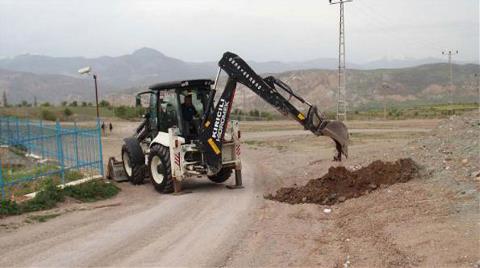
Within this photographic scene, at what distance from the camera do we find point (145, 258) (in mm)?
7891

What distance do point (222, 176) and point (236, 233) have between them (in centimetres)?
548

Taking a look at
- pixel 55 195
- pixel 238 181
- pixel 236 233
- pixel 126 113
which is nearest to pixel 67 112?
pixel 126 113

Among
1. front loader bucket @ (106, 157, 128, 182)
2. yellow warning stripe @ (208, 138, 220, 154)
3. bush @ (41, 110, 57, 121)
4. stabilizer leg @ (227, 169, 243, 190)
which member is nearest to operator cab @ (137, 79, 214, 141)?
yellow warning stripe @ (208, 138, 220, 154)

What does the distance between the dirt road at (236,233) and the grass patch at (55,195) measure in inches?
11.8

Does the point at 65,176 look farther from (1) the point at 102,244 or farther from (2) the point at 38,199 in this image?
(1) the point at 102,244

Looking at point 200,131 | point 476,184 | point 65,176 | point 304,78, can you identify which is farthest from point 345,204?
point 304,78

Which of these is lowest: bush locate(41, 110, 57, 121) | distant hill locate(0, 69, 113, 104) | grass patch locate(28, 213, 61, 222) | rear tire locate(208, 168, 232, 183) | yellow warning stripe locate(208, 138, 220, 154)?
grass patch locate(28, 213, 61, 222)

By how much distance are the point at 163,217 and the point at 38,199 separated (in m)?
2.99

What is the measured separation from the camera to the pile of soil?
1088cm

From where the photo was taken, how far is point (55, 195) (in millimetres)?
11969

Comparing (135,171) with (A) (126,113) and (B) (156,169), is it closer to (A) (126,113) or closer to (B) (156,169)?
(B) (156,169)

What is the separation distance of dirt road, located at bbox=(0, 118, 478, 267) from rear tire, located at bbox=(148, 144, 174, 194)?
809 millimetres

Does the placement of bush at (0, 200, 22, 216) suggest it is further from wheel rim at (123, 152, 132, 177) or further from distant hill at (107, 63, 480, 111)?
distant hill at (107, 63, 480, 111)

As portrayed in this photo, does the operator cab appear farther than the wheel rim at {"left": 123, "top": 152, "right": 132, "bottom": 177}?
No
